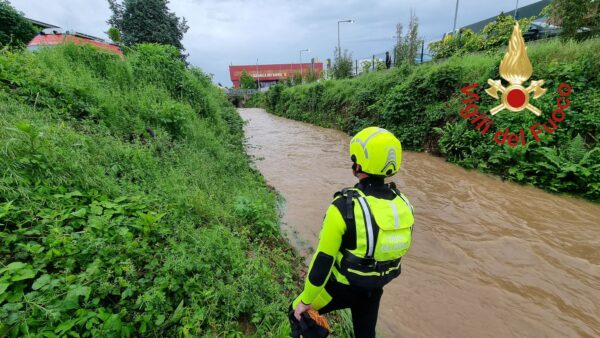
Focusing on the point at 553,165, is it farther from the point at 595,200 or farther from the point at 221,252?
the point at 221,252

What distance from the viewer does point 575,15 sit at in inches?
385

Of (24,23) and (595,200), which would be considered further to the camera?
(24,23)

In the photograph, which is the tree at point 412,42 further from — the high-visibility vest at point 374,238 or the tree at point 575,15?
the high-visibility vest at point 374,238

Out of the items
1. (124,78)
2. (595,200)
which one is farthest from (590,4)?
(124,78)

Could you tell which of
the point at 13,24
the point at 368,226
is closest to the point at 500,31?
the point at 368,226

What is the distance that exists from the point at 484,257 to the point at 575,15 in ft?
36.4

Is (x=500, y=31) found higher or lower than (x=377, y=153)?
higher

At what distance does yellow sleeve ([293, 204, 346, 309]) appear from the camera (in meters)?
1.69

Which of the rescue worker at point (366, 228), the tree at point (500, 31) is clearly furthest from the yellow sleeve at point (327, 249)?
the tree at point (500, 31)

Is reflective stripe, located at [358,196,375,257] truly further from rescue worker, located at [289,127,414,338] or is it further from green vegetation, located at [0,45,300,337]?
green vegetation, located at [0,45,300,337]

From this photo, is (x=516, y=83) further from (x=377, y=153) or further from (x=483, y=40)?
(x=483, y=40)

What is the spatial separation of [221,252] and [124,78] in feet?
19.2

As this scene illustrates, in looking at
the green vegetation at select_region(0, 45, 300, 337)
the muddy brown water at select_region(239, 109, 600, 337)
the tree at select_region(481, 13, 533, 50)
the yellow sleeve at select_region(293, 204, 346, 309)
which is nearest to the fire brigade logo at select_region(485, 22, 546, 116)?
the muddy brown water at select_region(239, 109, 600, 337)

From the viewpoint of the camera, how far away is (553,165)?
6.54 m
